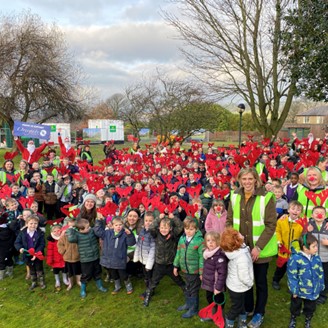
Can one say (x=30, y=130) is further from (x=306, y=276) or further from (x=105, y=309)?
(x=306, y=276)

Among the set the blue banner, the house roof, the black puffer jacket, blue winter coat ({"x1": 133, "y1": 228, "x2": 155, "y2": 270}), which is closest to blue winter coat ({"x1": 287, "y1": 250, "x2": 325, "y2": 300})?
the black puffer jacket

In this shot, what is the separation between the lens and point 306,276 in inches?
127

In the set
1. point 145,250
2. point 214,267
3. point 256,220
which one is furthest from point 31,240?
point 256,220

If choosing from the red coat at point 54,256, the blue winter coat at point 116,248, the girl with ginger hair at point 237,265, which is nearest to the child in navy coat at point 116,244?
the blue winter coat at point 116,248

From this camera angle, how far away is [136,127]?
59.1 feet

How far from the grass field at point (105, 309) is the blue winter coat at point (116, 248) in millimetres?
505

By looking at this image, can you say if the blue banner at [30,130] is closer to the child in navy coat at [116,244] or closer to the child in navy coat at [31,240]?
the child in navy coat at [31,240]

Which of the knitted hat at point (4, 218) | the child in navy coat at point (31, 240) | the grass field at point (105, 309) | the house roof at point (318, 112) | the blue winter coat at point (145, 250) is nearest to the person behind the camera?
the grass field at point (105, 309)

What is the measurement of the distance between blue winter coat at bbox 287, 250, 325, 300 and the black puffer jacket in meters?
1.46

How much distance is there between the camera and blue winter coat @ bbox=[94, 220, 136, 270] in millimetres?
4309

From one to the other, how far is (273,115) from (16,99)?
600 inches

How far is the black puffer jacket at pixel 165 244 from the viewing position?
4.03 metres

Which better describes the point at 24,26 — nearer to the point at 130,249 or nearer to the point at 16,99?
the point at 16,99

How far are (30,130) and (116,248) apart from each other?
11.0 m
